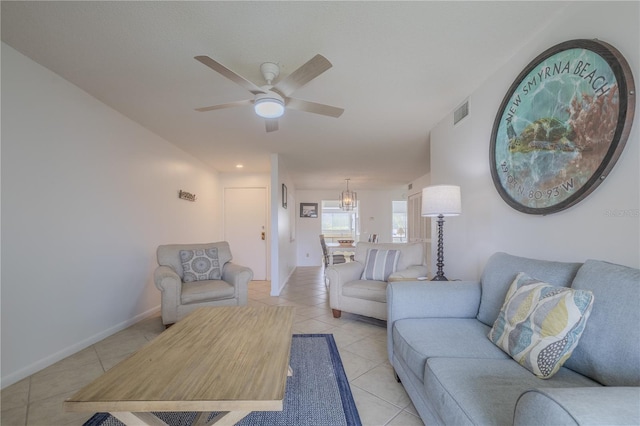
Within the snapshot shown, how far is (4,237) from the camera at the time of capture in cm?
183

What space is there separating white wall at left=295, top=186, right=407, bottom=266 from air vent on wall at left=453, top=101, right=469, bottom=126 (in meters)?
5.36

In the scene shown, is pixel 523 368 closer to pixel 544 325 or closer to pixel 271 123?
pixel 544 325

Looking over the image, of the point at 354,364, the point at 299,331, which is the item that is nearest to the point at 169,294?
the point at 299,331

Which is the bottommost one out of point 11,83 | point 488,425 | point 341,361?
point 341,361

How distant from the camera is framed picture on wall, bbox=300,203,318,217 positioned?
805 cm

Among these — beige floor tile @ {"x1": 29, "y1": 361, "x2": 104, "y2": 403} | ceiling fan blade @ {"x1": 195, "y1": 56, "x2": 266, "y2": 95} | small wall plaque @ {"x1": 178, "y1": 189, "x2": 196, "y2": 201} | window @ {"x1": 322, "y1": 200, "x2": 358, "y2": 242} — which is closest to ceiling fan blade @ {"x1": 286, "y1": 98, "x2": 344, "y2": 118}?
ceiling fan blade @ {"x1": 195, "y1": 56, "x2": 266, "y2": 95}

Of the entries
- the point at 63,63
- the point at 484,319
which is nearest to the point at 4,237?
the point at 63,63

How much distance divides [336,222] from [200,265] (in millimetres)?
5668

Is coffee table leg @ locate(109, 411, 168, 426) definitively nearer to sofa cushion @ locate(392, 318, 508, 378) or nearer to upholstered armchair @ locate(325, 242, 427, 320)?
sofa cushion @ locate(392, 318, 508, 378)

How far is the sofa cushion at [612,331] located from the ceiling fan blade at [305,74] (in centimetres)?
161

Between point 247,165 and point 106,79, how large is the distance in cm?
301

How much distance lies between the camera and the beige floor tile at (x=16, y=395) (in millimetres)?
1621

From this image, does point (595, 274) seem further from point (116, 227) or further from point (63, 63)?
point (116, 227)

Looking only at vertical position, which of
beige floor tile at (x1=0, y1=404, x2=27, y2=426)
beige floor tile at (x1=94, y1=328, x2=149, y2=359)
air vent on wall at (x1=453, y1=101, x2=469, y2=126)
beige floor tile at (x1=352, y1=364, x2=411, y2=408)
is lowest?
beige floor tile at (x1=94, y1=328, x2=149, y2=359)
